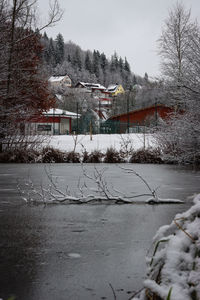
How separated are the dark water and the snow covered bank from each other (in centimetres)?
88

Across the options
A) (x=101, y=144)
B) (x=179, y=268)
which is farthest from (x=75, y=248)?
(x=101, y=144)

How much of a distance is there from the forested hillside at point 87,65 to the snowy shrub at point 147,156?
108831mm

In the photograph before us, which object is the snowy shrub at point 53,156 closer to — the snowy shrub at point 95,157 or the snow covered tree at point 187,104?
the snowy shrub at point 95,157

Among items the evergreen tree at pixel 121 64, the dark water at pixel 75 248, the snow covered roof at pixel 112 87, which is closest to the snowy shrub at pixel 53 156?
the dark water at pixel 75 248

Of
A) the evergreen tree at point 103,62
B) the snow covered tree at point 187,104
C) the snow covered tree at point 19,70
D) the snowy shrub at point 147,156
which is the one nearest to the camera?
the snow covered tree at point 187,104

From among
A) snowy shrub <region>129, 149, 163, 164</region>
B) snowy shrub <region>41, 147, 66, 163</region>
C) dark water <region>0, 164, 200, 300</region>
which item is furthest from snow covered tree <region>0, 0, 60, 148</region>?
dark water <region>0, 164, 200, 300</region>

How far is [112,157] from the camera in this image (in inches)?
587

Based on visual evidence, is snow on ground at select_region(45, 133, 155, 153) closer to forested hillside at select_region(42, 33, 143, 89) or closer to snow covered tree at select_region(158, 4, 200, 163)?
snow covered tree at select_region(158, 4, 200, 163)

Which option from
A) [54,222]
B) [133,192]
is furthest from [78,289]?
[133,192]

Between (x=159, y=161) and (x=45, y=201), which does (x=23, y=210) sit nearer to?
(x=45, y=201)

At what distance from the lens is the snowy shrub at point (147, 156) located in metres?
14.8

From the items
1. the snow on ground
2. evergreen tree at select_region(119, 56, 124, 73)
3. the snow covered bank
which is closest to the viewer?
the snow covered bank

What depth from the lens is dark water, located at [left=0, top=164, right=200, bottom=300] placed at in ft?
7.89

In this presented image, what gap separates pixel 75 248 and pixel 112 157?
38.3ft
